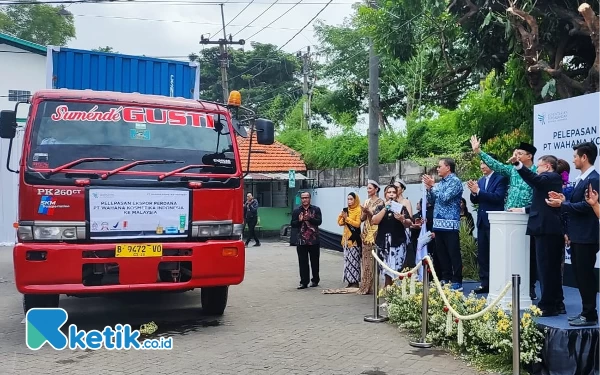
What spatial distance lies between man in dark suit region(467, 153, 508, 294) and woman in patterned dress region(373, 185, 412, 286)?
3.77ft

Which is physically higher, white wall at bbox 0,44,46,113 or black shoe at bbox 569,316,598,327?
white wall at bbox 0,44,46,113

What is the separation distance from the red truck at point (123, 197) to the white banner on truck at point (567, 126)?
419 cm

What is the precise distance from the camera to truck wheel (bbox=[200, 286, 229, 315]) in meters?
7.68

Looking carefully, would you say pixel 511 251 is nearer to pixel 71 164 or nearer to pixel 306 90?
pixel 71 164

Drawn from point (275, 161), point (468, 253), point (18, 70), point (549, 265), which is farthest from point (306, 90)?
point (549, 265)

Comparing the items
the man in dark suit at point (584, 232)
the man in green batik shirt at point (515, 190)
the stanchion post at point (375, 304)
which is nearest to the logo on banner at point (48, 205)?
the stanchion post at point (375, 304)

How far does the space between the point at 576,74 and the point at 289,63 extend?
96.8 feet

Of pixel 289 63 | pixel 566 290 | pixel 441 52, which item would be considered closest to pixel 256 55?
pixel 289 63

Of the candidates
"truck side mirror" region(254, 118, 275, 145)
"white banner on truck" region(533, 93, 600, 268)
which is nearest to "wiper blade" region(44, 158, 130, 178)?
"truck side mirror" region(254, 118, 275, 145)

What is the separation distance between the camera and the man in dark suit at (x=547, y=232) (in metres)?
5.60

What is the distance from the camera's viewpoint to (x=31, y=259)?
6031 millimetres

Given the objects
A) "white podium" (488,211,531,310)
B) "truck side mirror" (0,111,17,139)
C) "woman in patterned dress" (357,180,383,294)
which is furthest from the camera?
"woman in patterned dress" (357,180,383,294)

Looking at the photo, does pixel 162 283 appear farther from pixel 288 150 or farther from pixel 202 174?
pixel 288 150

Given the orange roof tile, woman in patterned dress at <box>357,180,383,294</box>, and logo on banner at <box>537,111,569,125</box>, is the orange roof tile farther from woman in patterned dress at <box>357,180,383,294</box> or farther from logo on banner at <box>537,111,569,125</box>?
logo on banner at <box>537,111,569,125</box>
